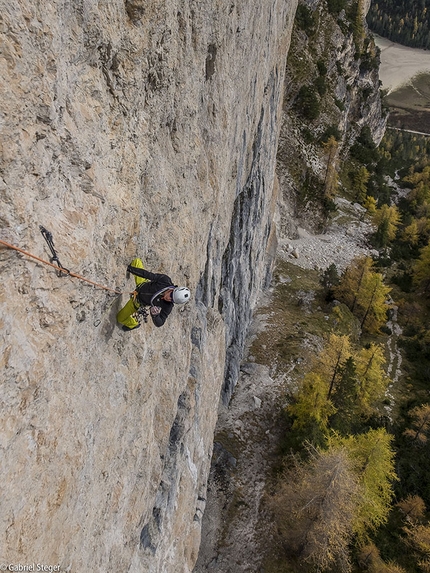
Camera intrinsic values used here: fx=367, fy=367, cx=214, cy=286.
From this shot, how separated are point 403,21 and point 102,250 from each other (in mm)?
247782

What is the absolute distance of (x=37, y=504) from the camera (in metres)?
5.41

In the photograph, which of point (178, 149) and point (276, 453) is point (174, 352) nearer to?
point (178, 149)

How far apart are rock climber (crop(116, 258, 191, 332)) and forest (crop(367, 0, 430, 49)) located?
237 metres

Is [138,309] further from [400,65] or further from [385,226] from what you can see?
[400,65]

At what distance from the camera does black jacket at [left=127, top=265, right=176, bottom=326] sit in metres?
7.60

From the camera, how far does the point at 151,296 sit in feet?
24.9

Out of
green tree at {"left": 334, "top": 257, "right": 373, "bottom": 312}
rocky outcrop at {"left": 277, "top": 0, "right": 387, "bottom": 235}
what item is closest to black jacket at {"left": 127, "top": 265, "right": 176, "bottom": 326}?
green tree at {"left": 334, "top": 257, "right": 373, "bottom": 312}

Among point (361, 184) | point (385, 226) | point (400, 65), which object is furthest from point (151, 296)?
point (400, 65)

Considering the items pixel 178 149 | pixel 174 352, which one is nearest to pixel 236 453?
pixel 174 352

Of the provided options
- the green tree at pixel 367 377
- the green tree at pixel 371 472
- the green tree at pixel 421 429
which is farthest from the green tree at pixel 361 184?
the green tree at pixel 371 472

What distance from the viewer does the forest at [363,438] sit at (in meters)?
20.5

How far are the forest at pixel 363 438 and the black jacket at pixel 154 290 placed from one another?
51.5 ft

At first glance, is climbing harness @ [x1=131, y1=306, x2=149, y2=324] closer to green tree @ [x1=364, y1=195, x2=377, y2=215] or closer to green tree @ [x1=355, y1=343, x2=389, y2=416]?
green tree @ [x1=355, y1=343, x2=389, y2=416]

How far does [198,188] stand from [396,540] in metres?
28.3
